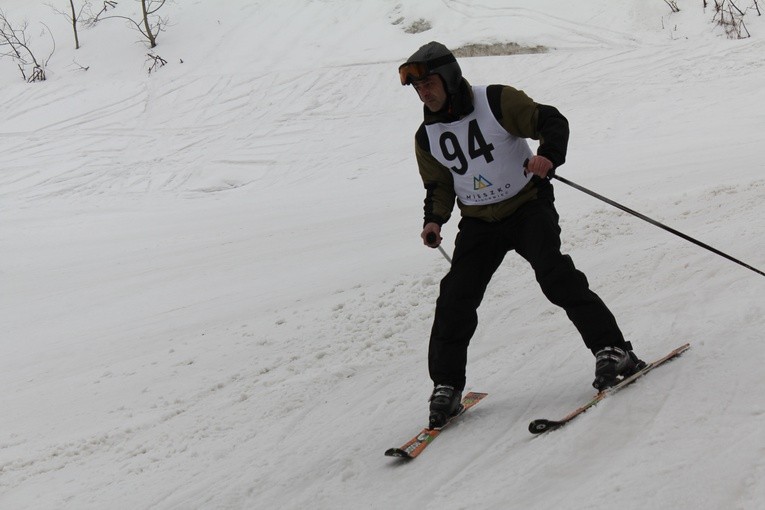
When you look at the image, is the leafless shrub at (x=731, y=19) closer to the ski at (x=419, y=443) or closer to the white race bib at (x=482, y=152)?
the white race bib at (x=482, y=152)

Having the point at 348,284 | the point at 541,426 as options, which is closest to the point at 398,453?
the point at 541,426

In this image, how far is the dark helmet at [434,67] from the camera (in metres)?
3.53

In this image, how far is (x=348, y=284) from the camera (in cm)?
761

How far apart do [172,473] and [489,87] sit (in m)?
2.71

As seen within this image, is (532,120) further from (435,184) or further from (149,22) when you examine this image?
(149,22)

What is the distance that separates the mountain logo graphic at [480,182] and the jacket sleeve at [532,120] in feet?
0.90

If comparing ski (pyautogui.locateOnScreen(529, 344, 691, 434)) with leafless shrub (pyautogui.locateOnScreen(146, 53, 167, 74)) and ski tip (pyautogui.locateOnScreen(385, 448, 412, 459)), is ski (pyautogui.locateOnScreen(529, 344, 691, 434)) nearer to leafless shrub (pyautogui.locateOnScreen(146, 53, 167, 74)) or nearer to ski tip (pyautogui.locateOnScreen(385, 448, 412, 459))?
ski tip (pyautogui.locateOnScreen(385, 448, 412, 459))

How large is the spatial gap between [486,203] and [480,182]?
114 millimetres

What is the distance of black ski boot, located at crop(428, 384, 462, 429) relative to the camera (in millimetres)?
3707

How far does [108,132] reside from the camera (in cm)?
1855

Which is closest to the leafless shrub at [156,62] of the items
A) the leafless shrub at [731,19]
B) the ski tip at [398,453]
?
the leafless shrub at [731,19]

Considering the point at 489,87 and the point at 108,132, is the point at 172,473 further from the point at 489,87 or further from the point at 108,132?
the point at 108,132

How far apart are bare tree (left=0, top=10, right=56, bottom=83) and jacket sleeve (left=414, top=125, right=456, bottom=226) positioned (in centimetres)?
2173

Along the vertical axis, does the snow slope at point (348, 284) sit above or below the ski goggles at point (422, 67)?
below
